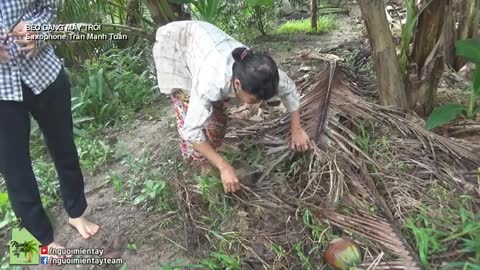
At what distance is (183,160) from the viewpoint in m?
2.46

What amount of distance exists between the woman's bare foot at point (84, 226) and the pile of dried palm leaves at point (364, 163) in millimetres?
814

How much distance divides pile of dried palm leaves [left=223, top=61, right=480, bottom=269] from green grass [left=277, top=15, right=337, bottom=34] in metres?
2.29

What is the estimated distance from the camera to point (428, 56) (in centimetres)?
241

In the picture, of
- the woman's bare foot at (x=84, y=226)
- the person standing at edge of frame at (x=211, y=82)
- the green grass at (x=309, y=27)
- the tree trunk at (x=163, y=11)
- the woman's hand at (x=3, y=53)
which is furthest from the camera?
the green grass at (x=309, y=27)

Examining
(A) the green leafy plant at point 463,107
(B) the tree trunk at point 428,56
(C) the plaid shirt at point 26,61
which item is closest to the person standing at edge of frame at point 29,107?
(C) the plaid shirt at point 26,61

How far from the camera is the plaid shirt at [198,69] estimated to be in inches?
72.0

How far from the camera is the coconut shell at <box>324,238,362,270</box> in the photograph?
5.68ft

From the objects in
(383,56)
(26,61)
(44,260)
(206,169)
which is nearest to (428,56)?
(383,56)

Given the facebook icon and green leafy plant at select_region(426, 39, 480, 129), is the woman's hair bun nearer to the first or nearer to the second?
green leafy plant at select_region(426, 39, 480, 129)

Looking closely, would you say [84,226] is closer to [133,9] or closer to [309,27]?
[133,9]

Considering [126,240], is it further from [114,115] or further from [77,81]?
[77,81]

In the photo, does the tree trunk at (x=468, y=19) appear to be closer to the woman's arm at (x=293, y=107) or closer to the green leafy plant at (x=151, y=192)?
the woman's arm at (x=293, y=107)

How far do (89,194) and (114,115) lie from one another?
103 centimetres

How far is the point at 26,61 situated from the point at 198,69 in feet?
2.07
